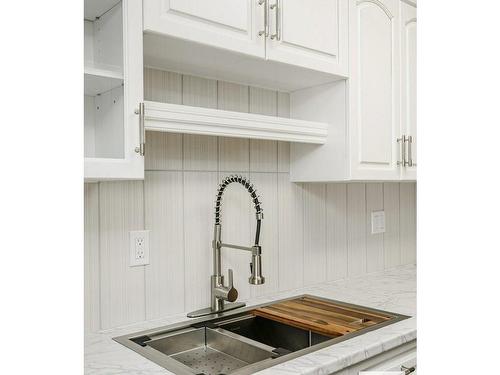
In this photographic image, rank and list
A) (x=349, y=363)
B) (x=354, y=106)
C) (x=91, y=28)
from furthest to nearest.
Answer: (x=354, y=106) → (x=91, y=28) → (x=349, y=363)

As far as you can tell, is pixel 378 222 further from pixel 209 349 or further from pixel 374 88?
pixel 209 349

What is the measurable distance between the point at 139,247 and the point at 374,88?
1.12 metres

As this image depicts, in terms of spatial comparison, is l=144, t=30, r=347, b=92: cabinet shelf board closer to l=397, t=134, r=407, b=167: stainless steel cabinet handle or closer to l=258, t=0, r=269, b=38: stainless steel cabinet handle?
l=258, t=0, r=269, b=38: stainless steel cabinet handle

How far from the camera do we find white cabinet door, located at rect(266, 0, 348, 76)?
1.57 m

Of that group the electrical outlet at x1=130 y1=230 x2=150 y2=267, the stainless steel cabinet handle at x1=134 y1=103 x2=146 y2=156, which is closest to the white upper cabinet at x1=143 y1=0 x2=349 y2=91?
the stainless steel cabinet handle at x1=134 y1=103 x2=146 y2=156

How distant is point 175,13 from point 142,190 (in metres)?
0.59

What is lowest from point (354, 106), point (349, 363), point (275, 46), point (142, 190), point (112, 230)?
point (349, 363)

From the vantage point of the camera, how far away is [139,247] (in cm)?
160

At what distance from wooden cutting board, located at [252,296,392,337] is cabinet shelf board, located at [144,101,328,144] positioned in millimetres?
633

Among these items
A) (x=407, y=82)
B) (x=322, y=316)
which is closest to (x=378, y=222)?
(x=407, y=82)

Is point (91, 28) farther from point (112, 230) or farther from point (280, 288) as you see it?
point (280, 288)

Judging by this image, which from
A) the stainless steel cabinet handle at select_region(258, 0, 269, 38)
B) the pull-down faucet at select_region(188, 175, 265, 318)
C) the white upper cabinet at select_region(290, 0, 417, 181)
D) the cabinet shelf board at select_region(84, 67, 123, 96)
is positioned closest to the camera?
the cabinet shelf board at select_region(84, 67, 123, 96)

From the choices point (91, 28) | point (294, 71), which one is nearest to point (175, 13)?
point (91, 28)
